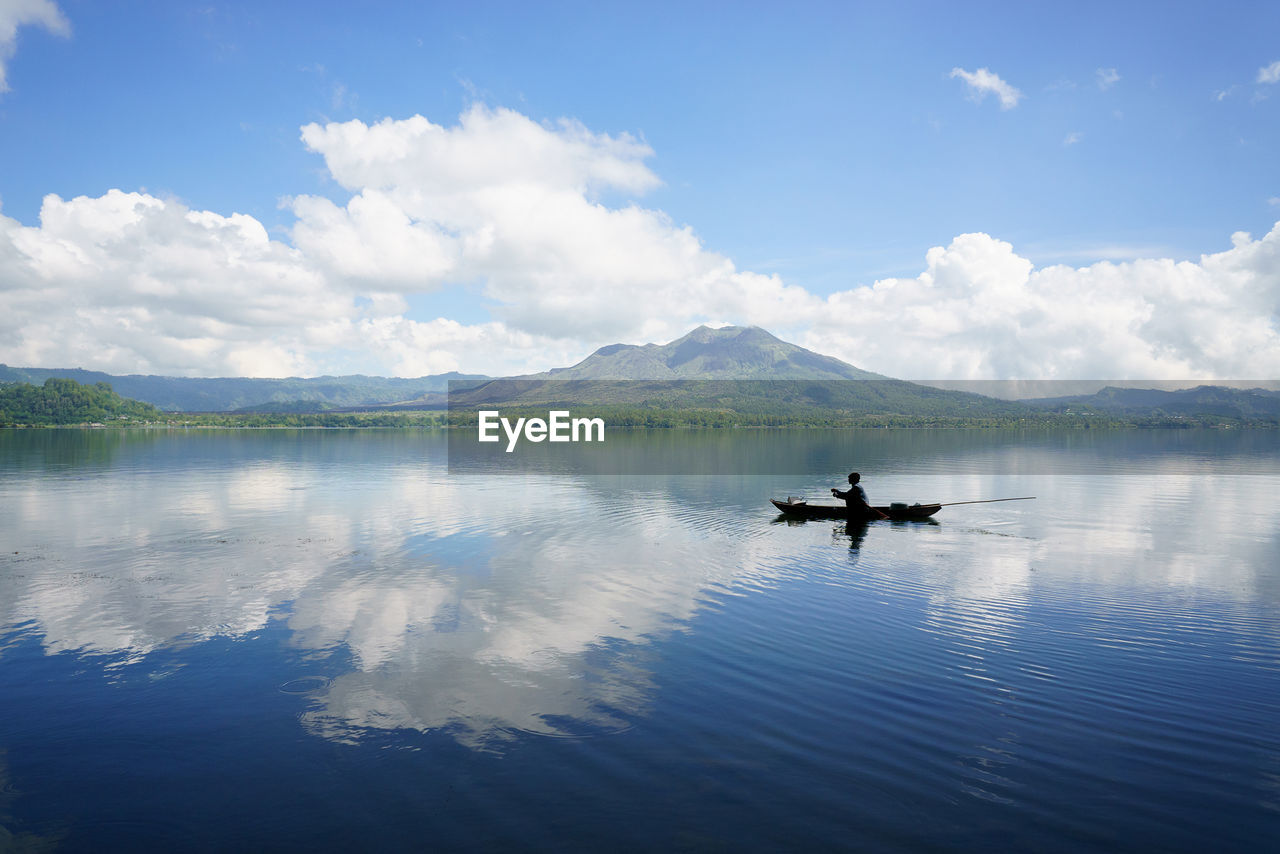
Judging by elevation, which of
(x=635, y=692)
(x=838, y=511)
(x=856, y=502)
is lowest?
(x=635, y=692)

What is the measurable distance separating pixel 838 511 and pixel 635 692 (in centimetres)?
2803

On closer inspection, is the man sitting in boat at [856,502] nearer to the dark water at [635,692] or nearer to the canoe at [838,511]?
the canoe at [838,511]

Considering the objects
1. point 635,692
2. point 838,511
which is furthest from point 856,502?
point 635,692

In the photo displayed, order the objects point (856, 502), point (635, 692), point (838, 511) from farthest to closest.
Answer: point (838, 511), point (856, 502), point (635, 692)

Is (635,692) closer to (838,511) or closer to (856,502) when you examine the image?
(856,502)

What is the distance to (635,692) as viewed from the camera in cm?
1412

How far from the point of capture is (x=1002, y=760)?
11078 mm

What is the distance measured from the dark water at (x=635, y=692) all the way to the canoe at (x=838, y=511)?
5.96 metres

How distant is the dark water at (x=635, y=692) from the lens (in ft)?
31.5

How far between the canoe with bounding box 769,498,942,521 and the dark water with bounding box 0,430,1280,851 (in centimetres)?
596

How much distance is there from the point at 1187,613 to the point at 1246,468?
3184 inches

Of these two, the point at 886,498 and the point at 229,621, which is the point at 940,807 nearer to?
the point at 229,621

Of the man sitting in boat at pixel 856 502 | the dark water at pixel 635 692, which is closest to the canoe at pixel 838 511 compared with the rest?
the man sitting in boat at pixel 856 502

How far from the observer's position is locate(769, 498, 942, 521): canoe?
3947 centimetres
